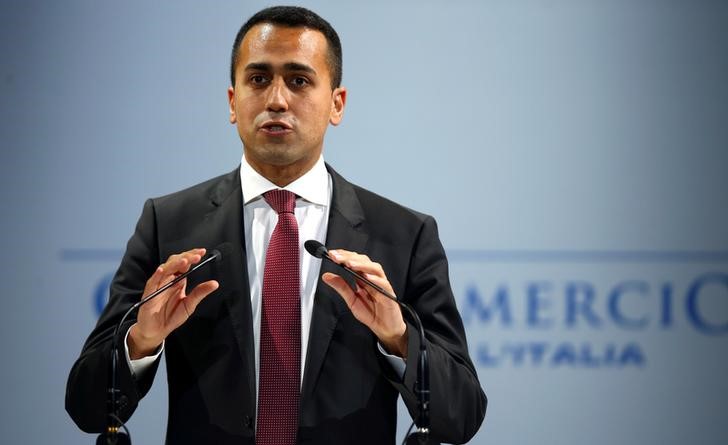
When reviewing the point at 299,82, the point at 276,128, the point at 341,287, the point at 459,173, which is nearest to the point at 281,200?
the point at 276,128

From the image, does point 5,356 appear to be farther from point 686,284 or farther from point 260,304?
point 686,284

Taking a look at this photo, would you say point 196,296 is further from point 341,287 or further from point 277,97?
point 277,97

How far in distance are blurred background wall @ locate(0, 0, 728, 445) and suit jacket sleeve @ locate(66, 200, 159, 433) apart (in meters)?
1.13

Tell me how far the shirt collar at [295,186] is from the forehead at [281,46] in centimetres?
25

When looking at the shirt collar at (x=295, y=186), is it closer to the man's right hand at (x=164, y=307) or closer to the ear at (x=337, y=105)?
the ear at (x=337, y=105)

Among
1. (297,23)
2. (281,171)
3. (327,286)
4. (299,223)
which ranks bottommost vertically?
(327,286)

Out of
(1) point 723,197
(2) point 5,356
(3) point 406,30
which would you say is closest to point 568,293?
(1) point 723,197

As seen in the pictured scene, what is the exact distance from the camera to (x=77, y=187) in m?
3.23

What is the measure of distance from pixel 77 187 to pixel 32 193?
16cm

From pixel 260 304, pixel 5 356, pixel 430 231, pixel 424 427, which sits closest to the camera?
pixel 424 427

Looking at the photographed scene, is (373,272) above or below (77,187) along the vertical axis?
below

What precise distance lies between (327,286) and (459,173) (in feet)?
4.25

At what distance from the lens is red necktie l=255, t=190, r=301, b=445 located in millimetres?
1956

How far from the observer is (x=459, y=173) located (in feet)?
10.7
